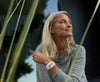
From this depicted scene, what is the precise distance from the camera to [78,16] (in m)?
3.46

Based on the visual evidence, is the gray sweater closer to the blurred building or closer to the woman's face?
the woman's face

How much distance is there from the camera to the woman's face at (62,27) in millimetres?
1126

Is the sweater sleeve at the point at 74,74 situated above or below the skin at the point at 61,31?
below

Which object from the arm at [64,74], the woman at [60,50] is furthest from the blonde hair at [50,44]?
the arm at [64,74]

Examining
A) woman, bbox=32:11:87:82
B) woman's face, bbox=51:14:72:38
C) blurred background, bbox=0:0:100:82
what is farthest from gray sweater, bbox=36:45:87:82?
blurred background, bbox=0:0:100:82

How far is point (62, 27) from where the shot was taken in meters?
1.17

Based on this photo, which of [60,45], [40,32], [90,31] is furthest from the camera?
[90,31]

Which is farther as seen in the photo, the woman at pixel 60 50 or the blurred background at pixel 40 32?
the blurred background at pixel 40 32

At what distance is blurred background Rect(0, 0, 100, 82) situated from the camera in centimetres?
276

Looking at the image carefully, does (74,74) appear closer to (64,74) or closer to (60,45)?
(64,74)

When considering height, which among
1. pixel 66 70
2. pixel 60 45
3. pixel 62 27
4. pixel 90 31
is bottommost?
pixel 90 31

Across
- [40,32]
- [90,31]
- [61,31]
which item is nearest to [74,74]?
[61,31]

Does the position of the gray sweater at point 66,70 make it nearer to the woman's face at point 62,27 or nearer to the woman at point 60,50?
the woman at point 60,50

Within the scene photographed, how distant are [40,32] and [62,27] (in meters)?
1.85
